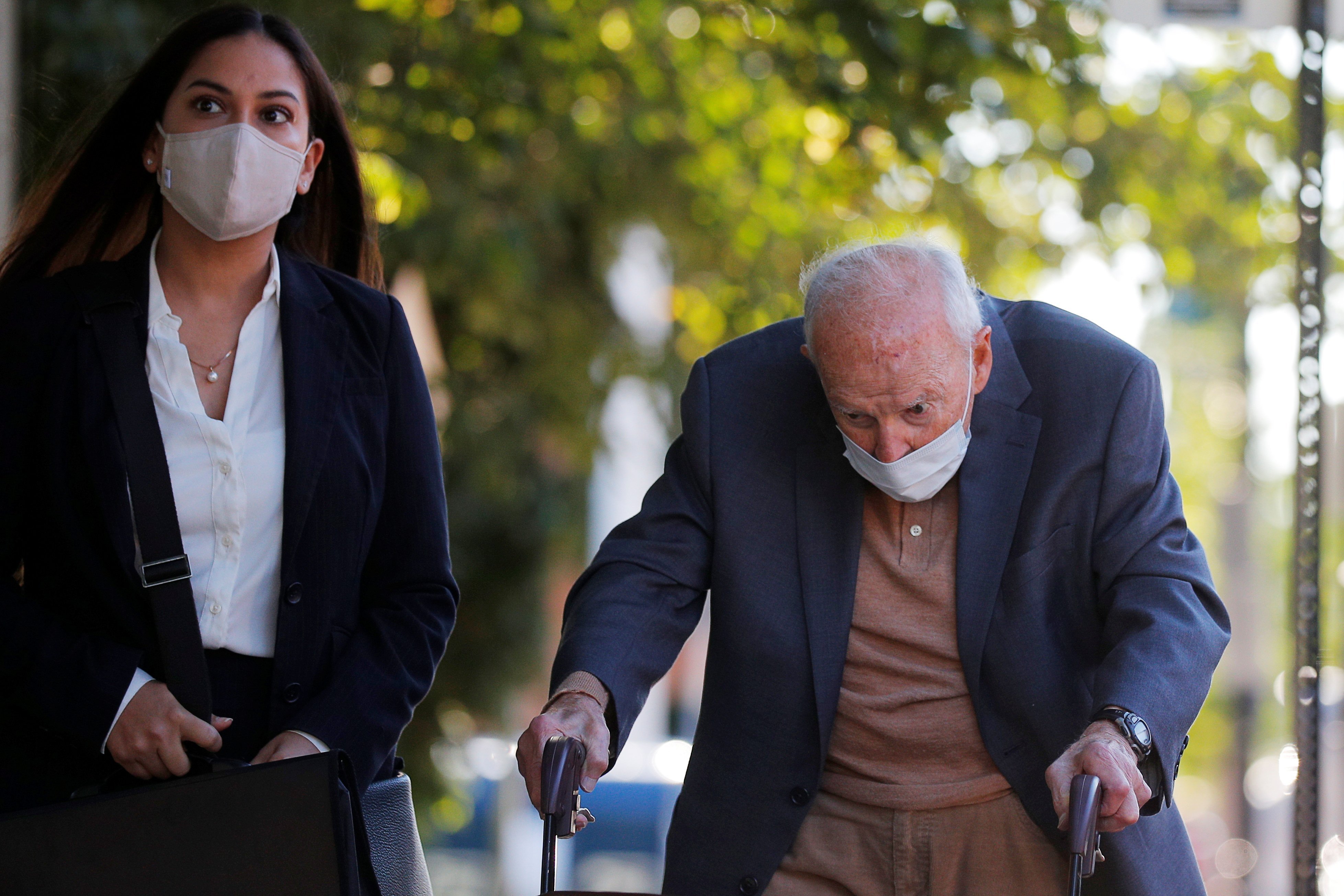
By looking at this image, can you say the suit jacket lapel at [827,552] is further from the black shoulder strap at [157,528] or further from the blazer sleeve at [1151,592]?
the black shoulder strap at [157,528]

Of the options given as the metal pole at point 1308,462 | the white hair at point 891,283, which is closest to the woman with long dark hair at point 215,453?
the white hair at point 891,283

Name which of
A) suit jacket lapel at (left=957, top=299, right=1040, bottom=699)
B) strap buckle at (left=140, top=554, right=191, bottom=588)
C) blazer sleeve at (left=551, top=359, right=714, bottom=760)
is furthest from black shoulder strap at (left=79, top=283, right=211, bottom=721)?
suit jacket lapel at (left=957, top=299, right=1040, bottom=699)

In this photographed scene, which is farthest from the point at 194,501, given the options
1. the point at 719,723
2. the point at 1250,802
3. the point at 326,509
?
the point at 1250,802

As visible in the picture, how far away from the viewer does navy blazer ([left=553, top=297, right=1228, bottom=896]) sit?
103 inches

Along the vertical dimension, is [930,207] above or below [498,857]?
above

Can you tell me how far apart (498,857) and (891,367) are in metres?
8.32

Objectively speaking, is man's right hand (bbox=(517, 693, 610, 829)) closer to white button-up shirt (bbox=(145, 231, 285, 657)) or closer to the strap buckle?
white button-up shirt (bbox=(145, 231, 285, 657))

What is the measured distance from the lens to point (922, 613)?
2760mm

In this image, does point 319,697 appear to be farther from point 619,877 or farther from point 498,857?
point 619,877

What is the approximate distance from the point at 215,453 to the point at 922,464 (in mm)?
1231

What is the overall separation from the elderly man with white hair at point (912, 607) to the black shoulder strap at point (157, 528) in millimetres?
595

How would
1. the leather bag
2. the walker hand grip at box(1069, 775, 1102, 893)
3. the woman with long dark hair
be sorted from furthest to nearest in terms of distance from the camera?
the woman with long dark hair, the walker hand grip at box(1069, 775, 1102, 893), the leather bag

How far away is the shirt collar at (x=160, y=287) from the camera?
103 inches

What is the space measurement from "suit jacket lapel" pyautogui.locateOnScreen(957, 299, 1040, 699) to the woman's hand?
1152 millimetres
